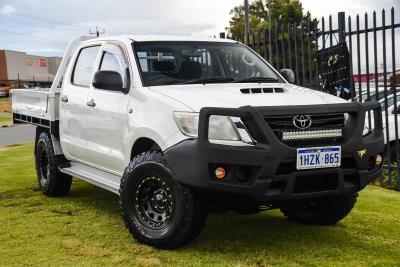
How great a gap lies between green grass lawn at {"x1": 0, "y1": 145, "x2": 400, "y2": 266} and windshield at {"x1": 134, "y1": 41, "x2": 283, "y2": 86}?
1.47 metres

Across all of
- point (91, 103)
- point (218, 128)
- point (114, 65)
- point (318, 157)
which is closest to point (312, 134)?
point (318, 157)

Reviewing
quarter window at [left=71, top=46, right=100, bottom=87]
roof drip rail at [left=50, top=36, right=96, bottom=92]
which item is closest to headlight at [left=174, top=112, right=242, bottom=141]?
quarter window at [left=71, top=46, right=100, bottom=87]

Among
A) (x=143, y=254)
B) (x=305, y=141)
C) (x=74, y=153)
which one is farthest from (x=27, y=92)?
(x=305, y=141)

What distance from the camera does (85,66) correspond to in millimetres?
6574

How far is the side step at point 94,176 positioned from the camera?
5.62 m

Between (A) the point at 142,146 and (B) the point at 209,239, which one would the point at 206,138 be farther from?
(B) the point at 209,239

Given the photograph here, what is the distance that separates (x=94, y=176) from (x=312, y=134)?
8.60ft

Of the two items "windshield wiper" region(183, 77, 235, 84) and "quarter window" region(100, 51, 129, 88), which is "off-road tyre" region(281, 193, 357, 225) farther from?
"quarter window" region(100, 51, 129, 88)

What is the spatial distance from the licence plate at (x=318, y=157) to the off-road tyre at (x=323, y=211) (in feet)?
3.21

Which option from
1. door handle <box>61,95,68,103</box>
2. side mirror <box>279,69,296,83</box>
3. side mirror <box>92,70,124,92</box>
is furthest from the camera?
door handle <box>61,95,68,103</box>

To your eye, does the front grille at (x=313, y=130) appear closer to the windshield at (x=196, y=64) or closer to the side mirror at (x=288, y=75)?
the windshield at (x=196, y=64)

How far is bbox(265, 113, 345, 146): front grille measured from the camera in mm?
4316

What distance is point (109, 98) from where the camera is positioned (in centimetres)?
561

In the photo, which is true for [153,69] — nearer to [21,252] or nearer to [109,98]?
[109,98]
